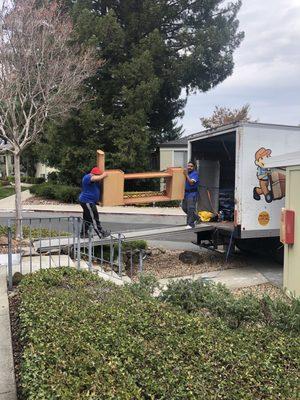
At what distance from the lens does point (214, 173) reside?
1114 cm

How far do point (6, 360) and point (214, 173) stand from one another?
27.2 ft

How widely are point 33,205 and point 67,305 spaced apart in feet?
61.1

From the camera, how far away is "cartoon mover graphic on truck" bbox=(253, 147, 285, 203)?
841 cm

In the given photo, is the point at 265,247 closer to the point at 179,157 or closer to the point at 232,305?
the point at 232,305

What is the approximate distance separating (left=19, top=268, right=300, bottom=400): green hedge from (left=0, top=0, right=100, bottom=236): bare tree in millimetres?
7597

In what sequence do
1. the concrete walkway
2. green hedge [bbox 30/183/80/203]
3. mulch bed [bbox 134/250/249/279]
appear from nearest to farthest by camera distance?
the concrete walkway → mulch bed [bbox 134/250/249/279] → green hedge [bbox 30/183/80/203]

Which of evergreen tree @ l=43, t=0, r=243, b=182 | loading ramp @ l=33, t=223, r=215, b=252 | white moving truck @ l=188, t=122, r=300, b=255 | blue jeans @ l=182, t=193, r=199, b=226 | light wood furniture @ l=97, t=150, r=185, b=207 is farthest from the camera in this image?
evergreen tree @ l=43, t=0, r=243, b=182

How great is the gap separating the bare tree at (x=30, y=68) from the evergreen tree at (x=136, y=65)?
7670 mm

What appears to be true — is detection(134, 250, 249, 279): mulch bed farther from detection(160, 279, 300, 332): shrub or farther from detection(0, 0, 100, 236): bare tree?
detection(160, 279, 300, 332): shrub

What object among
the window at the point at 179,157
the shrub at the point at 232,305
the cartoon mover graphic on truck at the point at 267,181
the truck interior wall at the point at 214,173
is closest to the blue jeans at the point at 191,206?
the truck interior wall at the point at 214,173

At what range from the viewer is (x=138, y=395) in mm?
2482

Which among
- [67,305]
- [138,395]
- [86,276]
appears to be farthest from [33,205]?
[138,395]

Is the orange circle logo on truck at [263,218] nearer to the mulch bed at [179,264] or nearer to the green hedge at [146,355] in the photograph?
the mulch bed at [179,264]

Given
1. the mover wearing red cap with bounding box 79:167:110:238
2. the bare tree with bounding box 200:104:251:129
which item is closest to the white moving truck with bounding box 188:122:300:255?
the mover wearing red cap with bounding box 79:167:110:238
